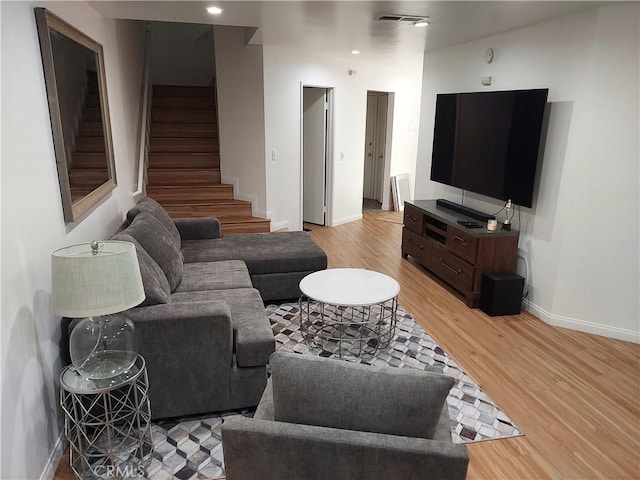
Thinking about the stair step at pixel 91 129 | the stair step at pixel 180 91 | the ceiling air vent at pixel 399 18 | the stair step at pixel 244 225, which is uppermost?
the ceiling air vent at pixel 399 18

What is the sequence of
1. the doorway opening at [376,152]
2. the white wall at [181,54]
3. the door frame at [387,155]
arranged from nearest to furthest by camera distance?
1. the white wall at [181,54]
2. the door frame at [387,155]
3. the doorway opening at [376,152]

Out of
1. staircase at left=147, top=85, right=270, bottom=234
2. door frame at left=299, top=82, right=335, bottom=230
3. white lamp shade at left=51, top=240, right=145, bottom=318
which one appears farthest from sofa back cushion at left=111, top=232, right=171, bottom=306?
door frame at left=299, top=82, right=335, bottom=230

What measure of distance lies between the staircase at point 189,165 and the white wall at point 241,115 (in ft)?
0.60

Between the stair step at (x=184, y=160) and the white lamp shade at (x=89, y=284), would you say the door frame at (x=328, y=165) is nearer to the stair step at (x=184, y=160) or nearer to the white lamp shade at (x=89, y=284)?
the stair step at (x=184, y=160)

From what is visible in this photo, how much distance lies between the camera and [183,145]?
19.5ft

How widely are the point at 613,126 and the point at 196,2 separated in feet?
9.99

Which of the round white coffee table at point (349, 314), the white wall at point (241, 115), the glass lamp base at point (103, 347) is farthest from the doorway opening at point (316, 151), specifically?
the glass lamp base at point (103, 347)

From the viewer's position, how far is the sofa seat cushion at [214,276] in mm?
3062

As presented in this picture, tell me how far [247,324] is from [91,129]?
1622mm

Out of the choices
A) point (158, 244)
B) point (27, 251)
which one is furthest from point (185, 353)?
point (158, 244)

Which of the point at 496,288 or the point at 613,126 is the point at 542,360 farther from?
the point at 613,126

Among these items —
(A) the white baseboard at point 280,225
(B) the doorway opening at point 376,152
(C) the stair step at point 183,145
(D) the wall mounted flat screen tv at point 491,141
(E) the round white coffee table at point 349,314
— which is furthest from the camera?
(B) the doorway opening at point 376,152

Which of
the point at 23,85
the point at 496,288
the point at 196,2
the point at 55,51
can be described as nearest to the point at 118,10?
the point at 196,2

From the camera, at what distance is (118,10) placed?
3.30m
